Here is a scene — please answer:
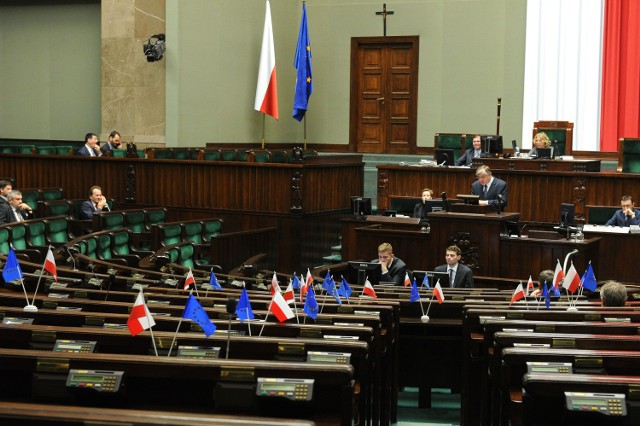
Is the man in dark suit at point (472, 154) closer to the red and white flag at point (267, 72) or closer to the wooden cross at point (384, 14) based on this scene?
the red and white flag at point (267, 72)

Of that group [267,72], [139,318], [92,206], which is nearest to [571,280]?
[139,318]

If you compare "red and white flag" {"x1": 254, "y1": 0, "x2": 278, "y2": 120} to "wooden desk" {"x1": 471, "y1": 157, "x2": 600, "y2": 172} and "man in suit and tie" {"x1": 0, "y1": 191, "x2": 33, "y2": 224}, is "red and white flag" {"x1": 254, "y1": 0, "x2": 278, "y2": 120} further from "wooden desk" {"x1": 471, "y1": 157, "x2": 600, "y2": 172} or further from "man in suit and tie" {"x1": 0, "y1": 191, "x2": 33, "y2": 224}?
"man in suit and tie" {"x1": 0, "y1": 191, "x2": 33, "y2": 224}

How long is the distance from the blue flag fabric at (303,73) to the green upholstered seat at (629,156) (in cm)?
657

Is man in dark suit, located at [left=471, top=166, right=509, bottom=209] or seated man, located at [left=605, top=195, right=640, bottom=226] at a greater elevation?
man in dark suit, located at [left=471, top=166, right=509, bottom=209]

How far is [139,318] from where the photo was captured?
14.5ft

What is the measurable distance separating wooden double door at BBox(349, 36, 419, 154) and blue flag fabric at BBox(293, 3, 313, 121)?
4.15ft

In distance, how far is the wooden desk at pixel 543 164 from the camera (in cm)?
1291

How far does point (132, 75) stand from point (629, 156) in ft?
28.0

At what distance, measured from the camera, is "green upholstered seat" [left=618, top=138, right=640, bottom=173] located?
13.3 meters

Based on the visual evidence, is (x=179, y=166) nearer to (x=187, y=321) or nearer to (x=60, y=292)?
(x=60, y=292)

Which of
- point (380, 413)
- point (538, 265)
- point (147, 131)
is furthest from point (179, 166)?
point (380, 413)

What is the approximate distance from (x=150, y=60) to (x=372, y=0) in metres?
4.93

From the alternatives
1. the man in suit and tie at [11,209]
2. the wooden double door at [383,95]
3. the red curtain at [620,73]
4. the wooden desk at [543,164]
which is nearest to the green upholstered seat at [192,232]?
the man in suit and tie at [11,209]

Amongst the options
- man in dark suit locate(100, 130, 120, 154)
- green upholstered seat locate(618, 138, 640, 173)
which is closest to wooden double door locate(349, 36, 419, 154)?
man in dark suit locate(100, 130, 120, 154)
